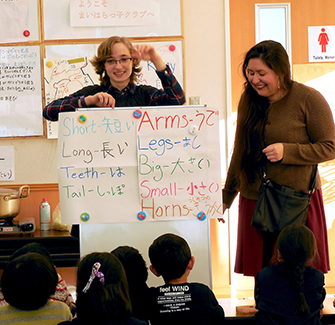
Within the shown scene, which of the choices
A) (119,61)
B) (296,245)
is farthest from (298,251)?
(119,61)

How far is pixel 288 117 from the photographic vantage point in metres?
1.80

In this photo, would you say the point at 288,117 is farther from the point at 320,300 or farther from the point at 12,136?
the point at 12,136

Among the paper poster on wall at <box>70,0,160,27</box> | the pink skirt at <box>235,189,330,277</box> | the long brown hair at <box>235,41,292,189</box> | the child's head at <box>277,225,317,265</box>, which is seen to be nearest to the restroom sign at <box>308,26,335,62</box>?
the paper poster on wall at <box>70,0,160,27</box>

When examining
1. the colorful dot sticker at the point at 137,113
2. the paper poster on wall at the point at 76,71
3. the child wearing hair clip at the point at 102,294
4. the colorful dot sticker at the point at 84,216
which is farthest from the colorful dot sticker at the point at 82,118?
the paper poster on wall at the point at 76,71

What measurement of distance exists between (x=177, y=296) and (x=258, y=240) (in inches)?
21.8

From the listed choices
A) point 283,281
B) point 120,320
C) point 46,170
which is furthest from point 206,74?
point 120,320

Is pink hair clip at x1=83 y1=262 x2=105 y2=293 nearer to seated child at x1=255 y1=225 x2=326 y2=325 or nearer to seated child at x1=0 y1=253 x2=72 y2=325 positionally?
seated child at x1=0 y1=253 x2=72 y2=325

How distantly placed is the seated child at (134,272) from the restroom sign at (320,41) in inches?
87.2

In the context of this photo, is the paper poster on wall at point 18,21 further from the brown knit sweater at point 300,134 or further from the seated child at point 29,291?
the seated child at point 29,291

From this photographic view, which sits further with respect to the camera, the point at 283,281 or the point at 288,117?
the point at 288,117

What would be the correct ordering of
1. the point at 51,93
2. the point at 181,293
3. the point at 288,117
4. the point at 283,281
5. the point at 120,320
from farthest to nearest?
1. the point at 51,93
2. the point at 288,117
3. the point at 283,281
4. the point at 181,293
5. the point at 120,320

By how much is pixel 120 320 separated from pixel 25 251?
0.48 metres

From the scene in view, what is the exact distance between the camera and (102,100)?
5.91ft

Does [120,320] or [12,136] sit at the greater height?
[12,136]
